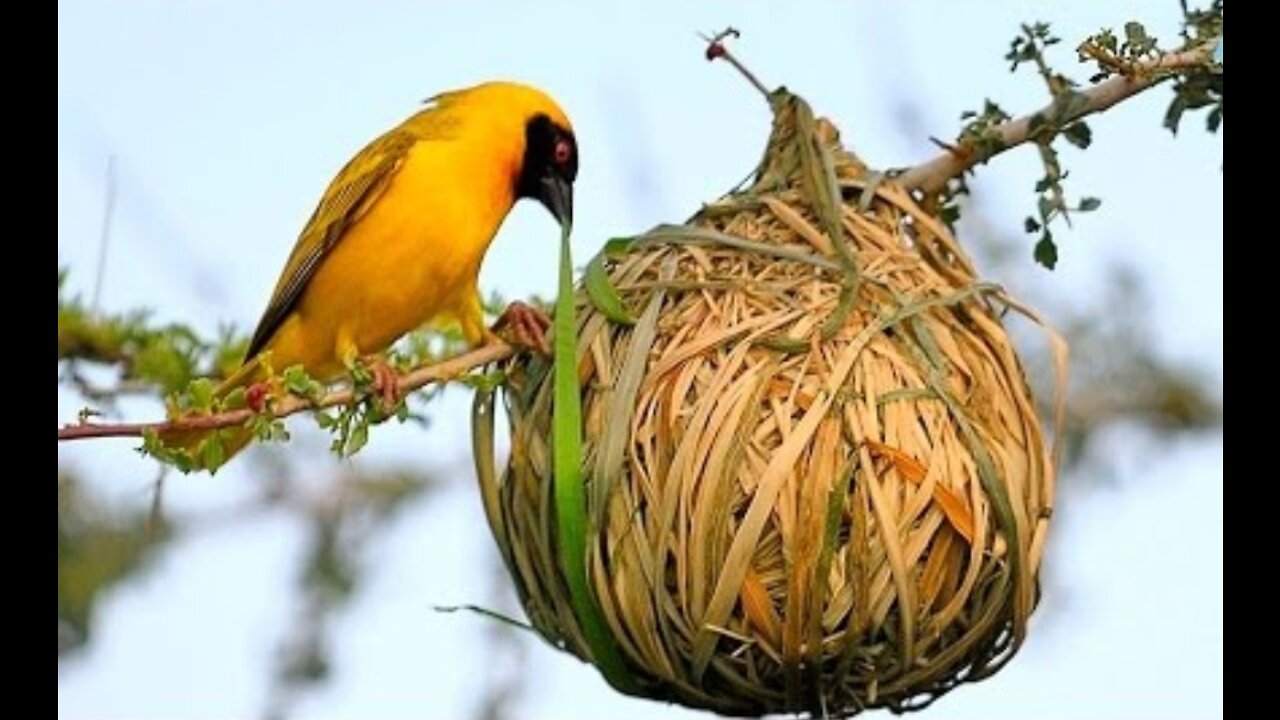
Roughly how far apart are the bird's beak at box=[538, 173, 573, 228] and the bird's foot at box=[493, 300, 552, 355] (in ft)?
1.38

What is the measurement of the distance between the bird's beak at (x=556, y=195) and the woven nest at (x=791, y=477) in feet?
1.45

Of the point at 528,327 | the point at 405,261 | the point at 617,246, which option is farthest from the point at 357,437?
the point at 405,261

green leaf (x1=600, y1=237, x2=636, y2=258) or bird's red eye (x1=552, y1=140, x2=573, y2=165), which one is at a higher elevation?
bird's red eye (x1=552, y1=140, x2=573, y2=165)

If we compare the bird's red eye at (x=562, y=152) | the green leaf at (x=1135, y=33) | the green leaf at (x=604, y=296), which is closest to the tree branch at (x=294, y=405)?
the green leaf at (x=604, y=296)

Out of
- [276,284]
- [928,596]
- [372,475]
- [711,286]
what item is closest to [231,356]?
[276,284]

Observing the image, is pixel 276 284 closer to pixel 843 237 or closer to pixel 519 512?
pixel 519 512

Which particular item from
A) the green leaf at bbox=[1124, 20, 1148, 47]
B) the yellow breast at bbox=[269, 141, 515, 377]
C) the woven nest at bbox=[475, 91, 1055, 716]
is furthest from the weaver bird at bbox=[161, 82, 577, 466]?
the green leaf at bbox=[1124, 20, 1148, 47]

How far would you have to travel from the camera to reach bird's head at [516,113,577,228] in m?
2.47

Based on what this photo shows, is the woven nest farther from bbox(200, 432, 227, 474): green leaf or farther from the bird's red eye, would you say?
the bird's red eye

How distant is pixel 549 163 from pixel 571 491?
26.1 inches

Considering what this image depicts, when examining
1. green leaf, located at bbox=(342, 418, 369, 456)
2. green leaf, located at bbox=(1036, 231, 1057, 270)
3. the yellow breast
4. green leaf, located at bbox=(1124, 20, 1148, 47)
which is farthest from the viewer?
the yellow breast

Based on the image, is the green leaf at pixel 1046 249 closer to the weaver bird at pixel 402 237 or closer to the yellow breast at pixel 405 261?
the weaver bird at pixel 402 237

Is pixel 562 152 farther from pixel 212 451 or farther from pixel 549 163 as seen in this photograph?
pixel 212 451

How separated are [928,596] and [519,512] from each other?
373 millimetres
